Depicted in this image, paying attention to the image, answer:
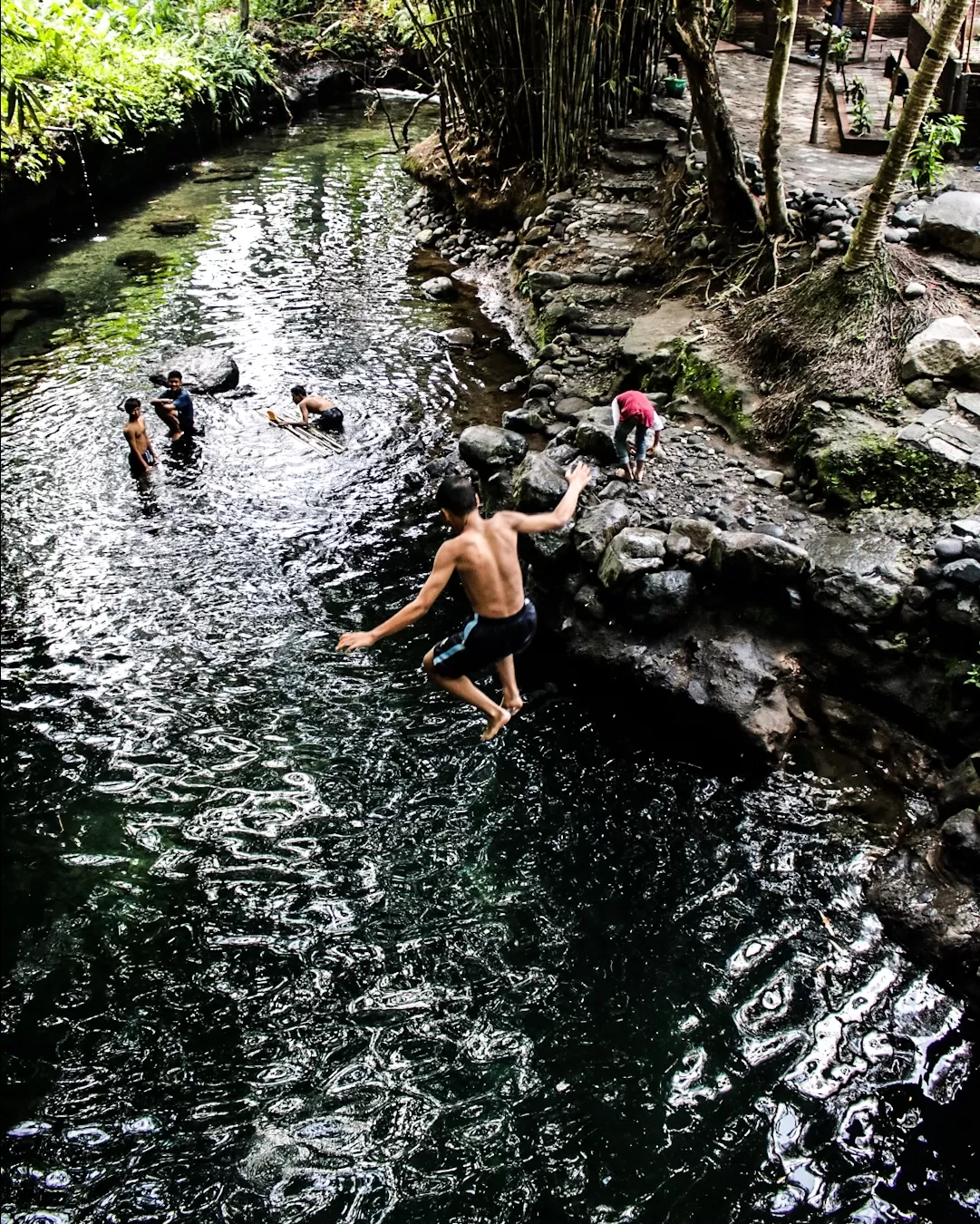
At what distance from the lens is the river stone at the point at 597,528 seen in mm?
7449

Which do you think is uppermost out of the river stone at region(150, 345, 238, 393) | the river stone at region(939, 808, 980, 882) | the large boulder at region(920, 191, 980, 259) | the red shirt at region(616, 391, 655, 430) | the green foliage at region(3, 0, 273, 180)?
the green foliage at region(3, 0, 273, 180)

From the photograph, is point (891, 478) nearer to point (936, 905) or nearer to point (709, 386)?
point (709, 386)

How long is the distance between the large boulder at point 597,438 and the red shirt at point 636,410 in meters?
0.57

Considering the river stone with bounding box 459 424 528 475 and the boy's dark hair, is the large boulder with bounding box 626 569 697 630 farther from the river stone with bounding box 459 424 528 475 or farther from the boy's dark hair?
the river stone with bounding box 459 424 528 475

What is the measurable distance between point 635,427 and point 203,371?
726cm

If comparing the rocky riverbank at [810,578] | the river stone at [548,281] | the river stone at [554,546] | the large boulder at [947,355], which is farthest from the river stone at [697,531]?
the river stone at [548,281]

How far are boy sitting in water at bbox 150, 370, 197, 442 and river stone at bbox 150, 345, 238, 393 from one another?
105 centimetres

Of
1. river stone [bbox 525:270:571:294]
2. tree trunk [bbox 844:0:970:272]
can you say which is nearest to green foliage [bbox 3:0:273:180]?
river stone [bbox 525:270:571:294]

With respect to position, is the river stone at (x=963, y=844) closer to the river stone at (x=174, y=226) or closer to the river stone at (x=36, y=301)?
the river stone at (x=36, y=301)

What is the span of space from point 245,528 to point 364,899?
16.5 feet

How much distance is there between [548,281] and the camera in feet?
41.9

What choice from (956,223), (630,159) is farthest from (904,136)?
(630,159)

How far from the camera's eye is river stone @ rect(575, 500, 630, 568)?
7449 mm

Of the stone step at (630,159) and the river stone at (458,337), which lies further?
the stone step at (630,159)
